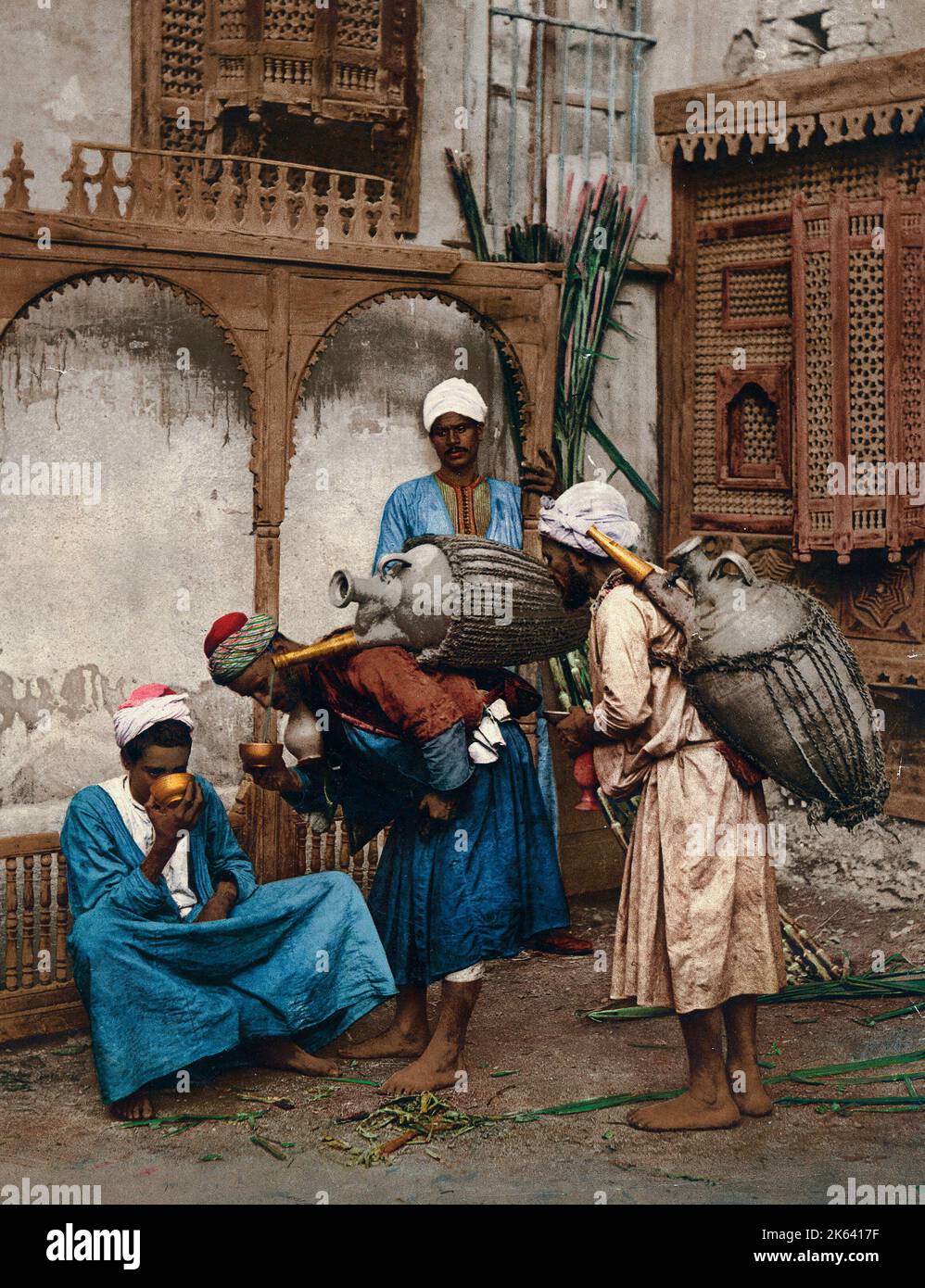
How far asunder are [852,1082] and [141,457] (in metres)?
3.70

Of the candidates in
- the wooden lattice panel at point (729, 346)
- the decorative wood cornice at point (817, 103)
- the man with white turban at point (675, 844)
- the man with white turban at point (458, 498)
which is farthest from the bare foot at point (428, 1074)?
the decorative wood cornice at point (817, 103)

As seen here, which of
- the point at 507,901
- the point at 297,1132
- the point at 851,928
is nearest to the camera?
the point at 297,1132

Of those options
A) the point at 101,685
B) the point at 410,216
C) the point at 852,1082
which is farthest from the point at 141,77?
the point at 852,1082

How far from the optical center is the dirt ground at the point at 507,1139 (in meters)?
4.63

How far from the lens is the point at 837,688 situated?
15.5 ft

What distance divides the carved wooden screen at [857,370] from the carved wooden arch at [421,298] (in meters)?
1.47

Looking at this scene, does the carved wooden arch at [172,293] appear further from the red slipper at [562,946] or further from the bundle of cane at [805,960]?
the bundle of cane at [805,960]

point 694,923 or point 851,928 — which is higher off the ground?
point 694,923

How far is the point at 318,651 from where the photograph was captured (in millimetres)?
5125

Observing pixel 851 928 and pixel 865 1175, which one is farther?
pixel 851 928

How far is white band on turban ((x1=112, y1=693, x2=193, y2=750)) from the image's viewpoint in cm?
521

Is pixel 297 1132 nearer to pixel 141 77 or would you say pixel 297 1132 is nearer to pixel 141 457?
pixel 141 457

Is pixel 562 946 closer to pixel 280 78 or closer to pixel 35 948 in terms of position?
pixel 35 948

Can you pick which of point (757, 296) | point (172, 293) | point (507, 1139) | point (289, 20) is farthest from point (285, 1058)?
point (289, 20)
